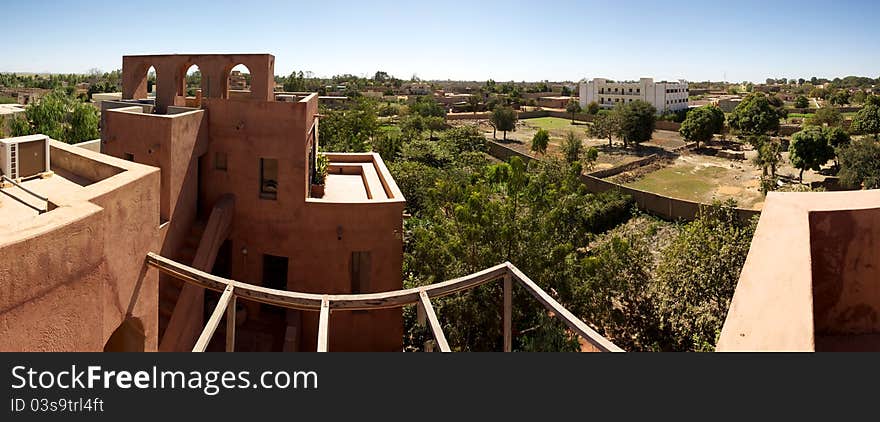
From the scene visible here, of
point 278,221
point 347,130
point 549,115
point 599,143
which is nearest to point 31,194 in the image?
point 278,221

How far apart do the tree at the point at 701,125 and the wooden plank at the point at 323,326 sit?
199 ft

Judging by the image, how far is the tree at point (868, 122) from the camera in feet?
185

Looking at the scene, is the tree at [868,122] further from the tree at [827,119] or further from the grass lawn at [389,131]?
the grass lawn at [389,131]

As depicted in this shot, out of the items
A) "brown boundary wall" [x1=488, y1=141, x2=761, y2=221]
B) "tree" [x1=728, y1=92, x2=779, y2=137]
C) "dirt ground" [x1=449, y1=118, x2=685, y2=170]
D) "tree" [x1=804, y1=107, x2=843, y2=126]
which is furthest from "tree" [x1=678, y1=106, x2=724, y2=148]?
"brown boundary wall" [x1=488, y1=141, x2=761, y2=221]

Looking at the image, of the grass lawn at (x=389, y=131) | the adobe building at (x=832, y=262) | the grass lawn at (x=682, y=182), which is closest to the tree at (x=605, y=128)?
the grass lawn at (x=682, y=182)

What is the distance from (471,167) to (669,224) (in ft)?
45.9

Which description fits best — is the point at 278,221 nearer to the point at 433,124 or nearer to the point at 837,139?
the point at 837,139

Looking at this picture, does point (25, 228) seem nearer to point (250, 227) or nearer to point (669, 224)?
point (250, 227)

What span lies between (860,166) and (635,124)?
918 inches

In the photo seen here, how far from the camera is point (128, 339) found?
29.1 ft

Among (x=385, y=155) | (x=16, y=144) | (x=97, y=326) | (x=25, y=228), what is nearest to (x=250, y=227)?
(x=16, y=144)

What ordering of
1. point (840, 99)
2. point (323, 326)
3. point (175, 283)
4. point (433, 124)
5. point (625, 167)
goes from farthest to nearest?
1. point (840, 99)
2. point (433, 124)
3. point (625, 167)
4. point (175, 283)
5. point (323, 326)

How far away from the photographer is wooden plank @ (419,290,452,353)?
23.1ft

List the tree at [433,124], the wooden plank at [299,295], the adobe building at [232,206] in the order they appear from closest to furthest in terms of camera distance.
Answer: the wooden plank at [299,295], the adobe building at [232,206], the tree at [433,124]
